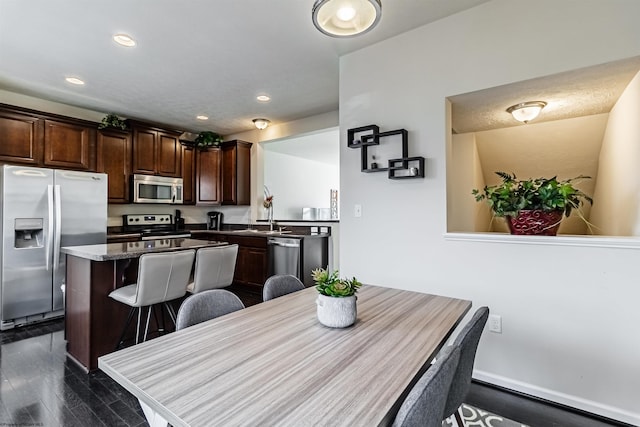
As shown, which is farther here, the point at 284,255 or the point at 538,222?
the point at 284,255

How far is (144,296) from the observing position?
2186 millimetres

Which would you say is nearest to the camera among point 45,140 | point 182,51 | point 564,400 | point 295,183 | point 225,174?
point 564,400

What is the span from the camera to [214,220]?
5.85m

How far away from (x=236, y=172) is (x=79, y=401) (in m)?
3.75

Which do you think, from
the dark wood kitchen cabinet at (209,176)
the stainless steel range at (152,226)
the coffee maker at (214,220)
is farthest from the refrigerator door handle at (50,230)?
the coffee maker at (214,220)

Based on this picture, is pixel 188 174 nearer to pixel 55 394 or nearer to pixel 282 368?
pixel 55 394

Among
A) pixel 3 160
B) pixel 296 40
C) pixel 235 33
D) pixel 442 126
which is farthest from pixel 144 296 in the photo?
pixel 3 160

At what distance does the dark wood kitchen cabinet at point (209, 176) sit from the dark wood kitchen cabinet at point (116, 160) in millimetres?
1143

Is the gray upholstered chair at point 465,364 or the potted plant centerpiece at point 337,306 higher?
the potted plant centerpiece at point 337,306

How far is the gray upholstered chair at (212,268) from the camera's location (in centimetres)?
253

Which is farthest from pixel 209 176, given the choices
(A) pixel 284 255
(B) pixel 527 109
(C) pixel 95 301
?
(B) pixel 527 109

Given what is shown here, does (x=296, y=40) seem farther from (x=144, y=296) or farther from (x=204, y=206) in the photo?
(x=204, y=206)

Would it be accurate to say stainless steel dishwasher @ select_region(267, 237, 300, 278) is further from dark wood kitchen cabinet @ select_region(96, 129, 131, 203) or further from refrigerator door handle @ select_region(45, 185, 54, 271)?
refrigerator door handle @ select_region(45, 185, 54, 271)

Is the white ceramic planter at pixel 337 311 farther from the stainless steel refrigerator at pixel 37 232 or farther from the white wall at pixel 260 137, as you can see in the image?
the white wall at pixel 260 137
